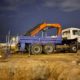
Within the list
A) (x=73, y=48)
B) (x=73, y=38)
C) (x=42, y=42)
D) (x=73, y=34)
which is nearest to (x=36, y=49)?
(x=42, y=42)

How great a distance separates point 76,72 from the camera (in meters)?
17.4

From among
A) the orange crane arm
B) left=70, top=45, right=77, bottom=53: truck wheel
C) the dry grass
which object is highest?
the orange crane arm

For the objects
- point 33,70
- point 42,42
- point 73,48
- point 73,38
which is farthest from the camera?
point 73,38

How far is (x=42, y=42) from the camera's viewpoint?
37.2m

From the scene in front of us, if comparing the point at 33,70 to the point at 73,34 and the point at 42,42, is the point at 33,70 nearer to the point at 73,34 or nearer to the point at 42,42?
the point at 42,42

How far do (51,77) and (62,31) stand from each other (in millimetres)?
20475

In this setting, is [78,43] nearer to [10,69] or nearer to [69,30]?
[69,30]

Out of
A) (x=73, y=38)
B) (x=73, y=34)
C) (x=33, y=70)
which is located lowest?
(x=33, y=70)

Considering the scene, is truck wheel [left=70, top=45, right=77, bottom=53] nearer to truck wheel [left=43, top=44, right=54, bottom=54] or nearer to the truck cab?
the truck cab

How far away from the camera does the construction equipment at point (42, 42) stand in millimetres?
36844

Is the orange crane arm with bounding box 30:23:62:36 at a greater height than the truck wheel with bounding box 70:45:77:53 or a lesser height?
greater

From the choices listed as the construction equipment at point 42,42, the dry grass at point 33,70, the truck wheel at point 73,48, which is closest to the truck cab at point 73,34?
the construction equipment at point 42,42

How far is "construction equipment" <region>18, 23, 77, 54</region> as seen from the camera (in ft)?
121

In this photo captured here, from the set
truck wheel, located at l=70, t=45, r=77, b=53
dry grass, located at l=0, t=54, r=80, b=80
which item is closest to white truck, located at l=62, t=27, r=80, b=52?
truck wheel, located at l=70, t=45, r=77, b=53
